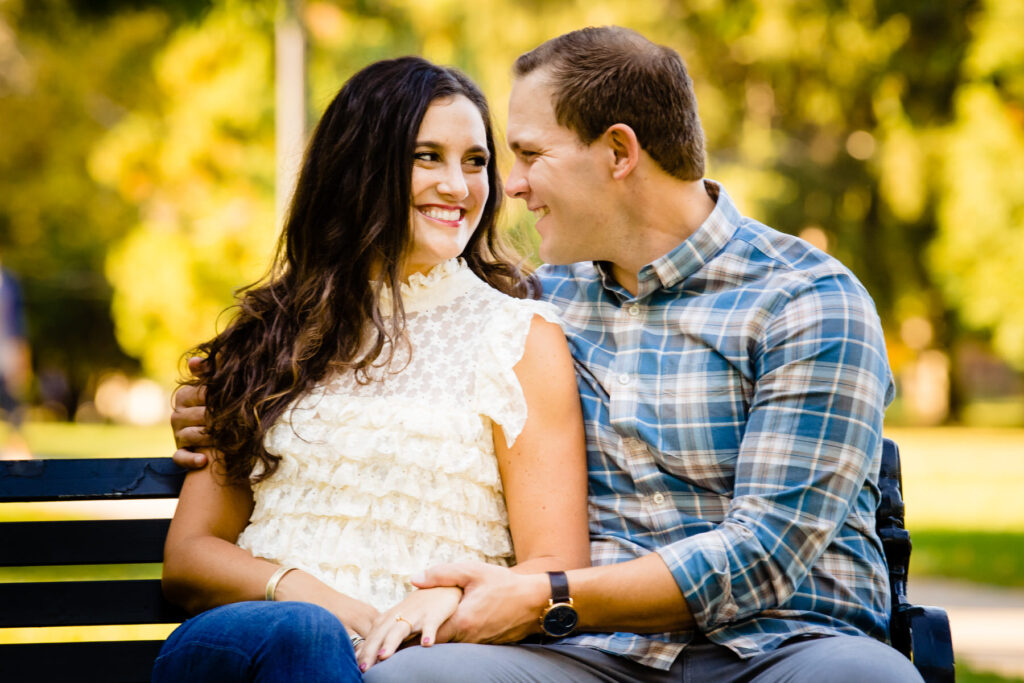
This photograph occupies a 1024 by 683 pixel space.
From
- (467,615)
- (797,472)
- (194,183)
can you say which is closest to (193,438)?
(467,615)

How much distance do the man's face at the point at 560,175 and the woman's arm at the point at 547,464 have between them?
220 mm

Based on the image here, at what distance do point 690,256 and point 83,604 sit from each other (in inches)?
69.2

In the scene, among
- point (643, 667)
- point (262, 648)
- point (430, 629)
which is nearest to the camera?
point (262, 648)

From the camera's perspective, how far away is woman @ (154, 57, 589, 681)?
9.02ft

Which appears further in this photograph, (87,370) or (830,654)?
(87,370)

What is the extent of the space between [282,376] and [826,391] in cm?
136

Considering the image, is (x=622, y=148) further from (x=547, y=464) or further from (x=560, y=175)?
(x=547, y=464)

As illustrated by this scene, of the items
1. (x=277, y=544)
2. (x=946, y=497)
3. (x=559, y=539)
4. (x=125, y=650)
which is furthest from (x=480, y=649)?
(x=946, y=497)

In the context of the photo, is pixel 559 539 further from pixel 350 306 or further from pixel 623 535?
pixel 350 306

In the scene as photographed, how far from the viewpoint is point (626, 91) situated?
2820mm

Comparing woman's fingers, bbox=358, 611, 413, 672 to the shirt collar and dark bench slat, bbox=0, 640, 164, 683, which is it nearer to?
dark bench slat, bbox=0, 640, 164, 683

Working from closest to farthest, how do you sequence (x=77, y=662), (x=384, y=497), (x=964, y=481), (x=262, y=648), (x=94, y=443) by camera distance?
(x=262, y=648) < (x=384, y=497) < (x=77, y=662) < (x=964, y=481) < (x=94, y=443)

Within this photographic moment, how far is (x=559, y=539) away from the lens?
265 centimetres

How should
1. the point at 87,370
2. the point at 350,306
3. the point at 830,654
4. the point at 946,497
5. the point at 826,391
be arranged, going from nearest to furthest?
the point at 830,654 < the point at 826,391 < the point at 350,306 < the point at 946,497 < the point at 87,370
